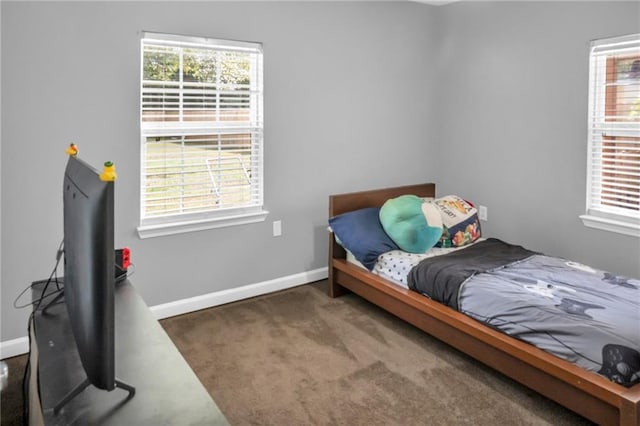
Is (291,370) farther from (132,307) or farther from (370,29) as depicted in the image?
(370,29)

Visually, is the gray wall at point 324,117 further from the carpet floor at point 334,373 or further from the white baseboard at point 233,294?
the carpet floor at point 334,373

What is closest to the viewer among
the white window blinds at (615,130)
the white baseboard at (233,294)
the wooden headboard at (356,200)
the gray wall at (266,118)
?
the gray wall at (266,118)

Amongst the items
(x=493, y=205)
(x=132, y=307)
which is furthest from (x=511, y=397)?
(x=493, y=205)

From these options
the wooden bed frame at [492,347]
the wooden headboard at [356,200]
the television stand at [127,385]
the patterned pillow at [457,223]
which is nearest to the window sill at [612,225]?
the patterned pillow at [457,223]

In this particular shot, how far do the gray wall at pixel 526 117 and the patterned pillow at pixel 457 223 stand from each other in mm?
610

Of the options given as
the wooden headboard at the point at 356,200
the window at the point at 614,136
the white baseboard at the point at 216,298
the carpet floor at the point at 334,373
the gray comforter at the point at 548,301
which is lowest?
the carpet floor at the point at 334,373

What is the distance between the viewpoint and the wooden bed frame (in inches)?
80.5

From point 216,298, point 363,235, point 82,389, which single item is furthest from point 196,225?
point 82,389

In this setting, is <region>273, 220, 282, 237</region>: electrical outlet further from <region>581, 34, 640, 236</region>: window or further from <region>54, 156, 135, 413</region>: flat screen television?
<region>54, 156, 135, 413</region>: flat screen television

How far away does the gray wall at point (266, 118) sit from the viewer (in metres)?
2.84

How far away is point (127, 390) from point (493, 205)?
3.67 metres

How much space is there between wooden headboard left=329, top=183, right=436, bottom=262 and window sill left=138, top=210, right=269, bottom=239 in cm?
53

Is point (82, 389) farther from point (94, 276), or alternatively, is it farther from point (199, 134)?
point (199, 134)

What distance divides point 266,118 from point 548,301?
2.27 m
